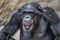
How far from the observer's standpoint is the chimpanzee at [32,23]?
112 inches

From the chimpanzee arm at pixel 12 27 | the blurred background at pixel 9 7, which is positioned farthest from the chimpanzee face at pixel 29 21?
the blurred background at pixel 9 7

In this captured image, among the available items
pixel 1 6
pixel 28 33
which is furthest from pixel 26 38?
pixel 1 6

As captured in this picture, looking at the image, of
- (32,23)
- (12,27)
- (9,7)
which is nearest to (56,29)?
(32,23)

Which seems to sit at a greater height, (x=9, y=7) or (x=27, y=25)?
(x=27, y=25)

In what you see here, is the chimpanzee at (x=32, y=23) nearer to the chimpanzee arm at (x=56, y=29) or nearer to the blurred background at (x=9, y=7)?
the chimpanzee arm at (x=56, y=29)

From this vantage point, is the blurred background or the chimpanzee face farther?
the blurred background

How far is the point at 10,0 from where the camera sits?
7.28m

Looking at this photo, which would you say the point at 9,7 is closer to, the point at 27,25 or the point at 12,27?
the point at 12,27

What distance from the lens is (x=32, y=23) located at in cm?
286

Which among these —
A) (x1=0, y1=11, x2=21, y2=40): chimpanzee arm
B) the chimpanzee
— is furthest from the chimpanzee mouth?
(x1=0, y1=11, x2=21, y2=40): chimpanzee arm

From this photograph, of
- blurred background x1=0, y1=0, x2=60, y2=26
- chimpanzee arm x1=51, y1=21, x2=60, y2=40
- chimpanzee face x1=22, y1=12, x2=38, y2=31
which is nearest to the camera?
chimpanzee face x1=22, y1=12, x2=38, y2=31

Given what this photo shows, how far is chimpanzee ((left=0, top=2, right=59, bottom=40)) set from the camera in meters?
2.84

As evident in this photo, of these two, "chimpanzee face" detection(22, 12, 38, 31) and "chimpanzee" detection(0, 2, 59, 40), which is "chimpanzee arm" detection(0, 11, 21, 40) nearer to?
"chimpanzee" detection(0, 2, 59, 40)

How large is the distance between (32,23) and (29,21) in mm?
69
